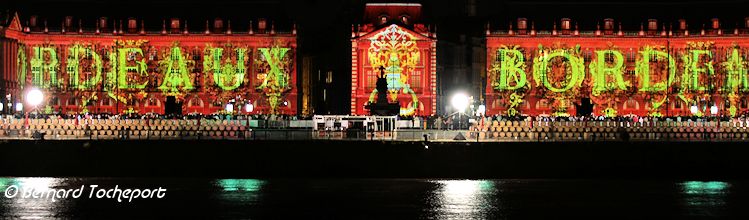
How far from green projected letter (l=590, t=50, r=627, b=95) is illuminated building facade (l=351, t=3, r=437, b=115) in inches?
708

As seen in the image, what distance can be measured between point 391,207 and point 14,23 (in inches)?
4166

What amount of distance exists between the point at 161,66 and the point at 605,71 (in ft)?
156

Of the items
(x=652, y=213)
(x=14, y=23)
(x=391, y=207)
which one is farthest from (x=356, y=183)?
(x=14, y=23)

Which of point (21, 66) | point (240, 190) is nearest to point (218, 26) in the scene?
point (21, 66)

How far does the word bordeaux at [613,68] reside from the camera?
610 ft

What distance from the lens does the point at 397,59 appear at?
180 meters

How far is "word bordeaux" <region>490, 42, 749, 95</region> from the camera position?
185875 millimetres

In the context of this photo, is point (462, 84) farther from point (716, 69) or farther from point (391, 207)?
point (391, 207)

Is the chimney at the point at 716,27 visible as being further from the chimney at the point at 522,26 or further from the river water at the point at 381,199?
the river water at the point at 381,199

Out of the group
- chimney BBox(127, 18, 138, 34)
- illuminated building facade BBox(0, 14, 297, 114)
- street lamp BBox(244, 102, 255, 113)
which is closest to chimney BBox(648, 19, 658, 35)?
illuminated building facade BBox(0, 14, 297, 114)

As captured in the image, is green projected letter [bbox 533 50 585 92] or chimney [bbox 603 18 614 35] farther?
chimney [bbox 603 18 614 35]

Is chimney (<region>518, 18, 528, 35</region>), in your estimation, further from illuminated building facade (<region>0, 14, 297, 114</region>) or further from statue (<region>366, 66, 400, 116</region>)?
statue (<region>366, 66, 400, 116</region>)

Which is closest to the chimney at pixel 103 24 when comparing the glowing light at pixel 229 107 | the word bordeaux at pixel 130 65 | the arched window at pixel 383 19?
the word bordeaux at pixel 130 65

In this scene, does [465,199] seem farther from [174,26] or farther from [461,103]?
[174,26]
